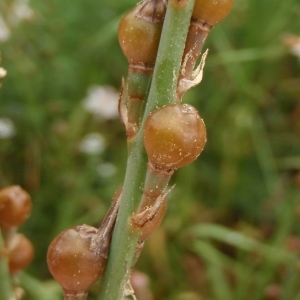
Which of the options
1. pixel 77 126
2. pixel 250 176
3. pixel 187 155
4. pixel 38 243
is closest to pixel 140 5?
pixel 187 155

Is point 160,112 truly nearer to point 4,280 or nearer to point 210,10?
point 210,10

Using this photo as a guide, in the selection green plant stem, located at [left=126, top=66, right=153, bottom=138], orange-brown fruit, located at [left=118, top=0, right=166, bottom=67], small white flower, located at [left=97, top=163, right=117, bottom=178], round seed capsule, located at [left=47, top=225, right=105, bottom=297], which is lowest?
round seed capsule, located at [left=47, top=225, right=105, bottom=297]

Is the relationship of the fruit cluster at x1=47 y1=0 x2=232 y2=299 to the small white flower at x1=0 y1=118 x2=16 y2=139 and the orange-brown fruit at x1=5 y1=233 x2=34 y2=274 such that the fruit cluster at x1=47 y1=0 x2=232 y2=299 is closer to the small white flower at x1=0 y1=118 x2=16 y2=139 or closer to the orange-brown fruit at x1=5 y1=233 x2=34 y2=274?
the orange-brown fruit at x1=5 y1=233 x2=34 y2=274

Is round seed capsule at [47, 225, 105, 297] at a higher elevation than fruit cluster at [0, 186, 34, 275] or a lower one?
lower

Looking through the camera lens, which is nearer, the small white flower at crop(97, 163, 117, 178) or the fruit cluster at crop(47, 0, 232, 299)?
the fruit cluster at crop(47, 0, 232, 299)

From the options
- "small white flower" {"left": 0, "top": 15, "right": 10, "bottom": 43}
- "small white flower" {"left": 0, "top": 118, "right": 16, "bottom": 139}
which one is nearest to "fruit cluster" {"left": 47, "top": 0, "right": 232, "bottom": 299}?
"small white flower" {"left": 0, "top": 118, "right": 16, "bottom": 139}

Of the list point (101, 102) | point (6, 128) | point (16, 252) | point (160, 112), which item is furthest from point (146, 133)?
point (101, 102)
